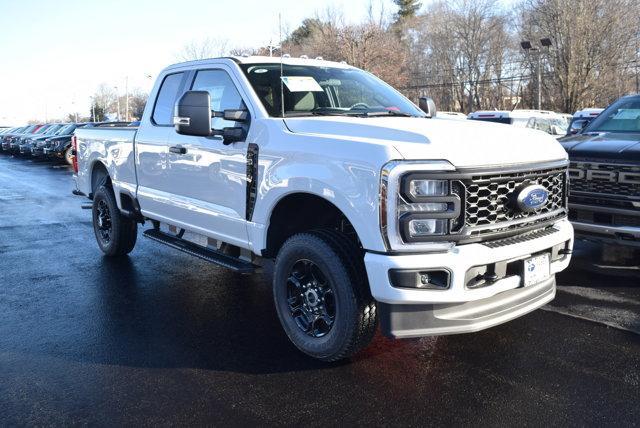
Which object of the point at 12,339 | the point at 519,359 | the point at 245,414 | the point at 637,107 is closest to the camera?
the point at 245,414

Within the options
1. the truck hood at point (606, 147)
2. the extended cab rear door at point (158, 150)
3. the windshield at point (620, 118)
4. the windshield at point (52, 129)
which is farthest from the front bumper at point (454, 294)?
the windshield at point (52, 129)

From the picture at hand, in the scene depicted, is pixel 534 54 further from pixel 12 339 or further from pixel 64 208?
pixel 12 339

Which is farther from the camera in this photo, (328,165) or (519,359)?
(519,359)

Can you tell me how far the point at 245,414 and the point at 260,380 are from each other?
17.6 inches

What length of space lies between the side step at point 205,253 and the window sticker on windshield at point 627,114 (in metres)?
5.19

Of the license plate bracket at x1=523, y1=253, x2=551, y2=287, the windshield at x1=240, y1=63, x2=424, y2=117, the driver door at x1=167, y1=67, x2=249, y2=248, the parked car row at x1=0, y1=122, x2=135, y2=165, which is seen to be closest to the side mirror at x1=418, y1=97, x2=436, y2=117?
the windshield at x1=240, y1=63, x2=424, y2=117

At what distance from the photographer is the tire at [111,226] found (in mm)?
6844

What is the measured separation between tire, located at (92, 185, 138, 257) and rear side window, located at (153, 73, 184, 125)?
1.42 meters

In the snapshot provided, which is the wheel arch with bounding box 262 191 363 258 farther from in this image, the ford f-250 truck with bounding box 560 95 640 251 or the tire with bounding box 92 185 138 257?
the tire with bounding box 92 185 138 257

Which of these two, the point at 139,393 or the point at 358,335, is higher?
the point at 358,335

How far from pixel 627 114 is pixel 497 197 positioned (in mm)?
4652

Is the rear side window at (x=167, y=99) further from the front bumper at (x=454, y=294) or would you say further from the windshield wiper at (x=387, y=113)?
the front bumper at (x=454, y=294)

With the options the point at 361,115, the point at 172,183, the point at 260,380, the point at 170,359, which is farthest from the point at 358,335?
the point at 172,183

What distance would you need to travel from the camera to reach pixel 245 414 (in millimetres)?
3322
